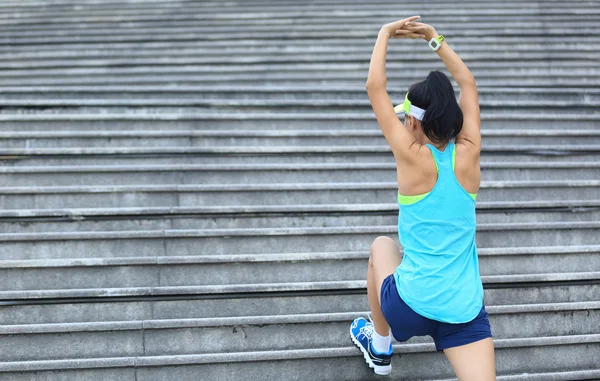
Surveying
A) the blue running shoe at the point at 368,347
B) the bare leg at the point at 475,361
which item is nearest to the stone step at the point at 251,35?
the blue running shoe at the point at 368,347

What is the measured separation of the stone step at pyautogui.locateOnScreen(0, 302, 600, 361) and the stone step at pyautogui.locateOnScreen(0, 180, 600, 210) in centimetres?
106

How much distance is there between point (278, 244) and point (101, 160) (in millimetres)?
1505

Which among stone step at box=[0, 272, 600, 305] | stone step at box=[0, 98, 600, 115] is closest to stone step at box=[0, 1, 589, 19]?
stone step at box=[0, 98, 600, 115]

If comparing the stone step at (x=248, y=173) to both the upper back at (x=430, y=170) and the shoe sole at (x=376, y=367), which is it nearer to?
the shoe sole at (x=376, y=367)

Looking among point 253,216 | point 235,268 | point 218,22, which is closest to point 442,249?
point 235,268

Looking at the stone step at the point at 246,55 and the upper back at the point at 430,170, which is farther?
the stone step at the point at 246,55

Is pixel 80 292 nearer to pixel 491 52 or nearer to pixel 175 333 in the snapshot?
pixel 175 333

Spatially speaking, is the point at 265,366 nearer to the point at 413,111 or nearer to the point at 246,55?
the point at 413,111

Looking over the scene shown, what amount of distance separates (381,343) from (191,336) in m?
1.01

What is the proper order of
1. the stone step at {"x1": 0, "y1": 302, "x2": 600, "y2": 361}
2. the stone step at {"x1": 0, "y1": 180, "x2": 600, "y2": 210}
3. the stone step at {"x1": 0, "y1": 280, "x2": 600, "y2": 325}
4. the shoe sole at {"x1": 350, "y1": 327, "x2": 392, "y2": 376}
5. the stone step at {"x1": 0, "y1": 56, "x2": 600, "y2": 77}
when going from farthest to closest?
the stone step at {"x1": 0, "y1": 56, "x2": 600, "y2": 77}
the stone step at {"x1": 0, "y1": 180, "x2": 600, "y2": 210}
the stone step at {"x1": 0, "y1": 280, "x2": 600, "y2": 325}
the stone step at {"x1": 0, "y1": 302, "x2": 600, "y2": 361}
the shoe sole at {"x1": 350, "y1": 327, "x2": 392, "y2": 376}

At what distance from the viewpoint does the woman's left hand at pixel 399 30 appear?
247cm

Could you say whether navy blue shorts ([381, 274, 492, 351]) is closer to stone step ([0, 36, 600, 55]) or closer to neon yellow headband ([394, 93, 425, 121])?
neon yellow headband ([394, 93, 425, 121])

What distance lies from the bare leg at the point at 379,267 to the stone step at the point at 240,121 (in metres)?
2.37

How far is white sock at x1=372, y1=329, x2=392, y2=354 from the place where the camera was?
2.90 meters
